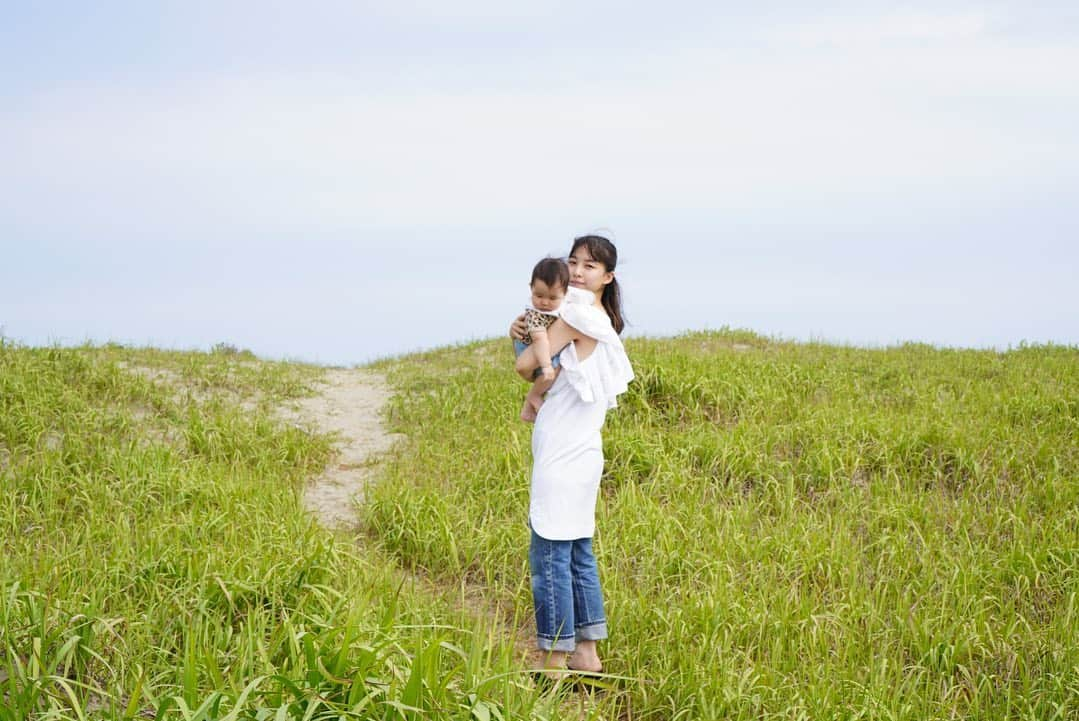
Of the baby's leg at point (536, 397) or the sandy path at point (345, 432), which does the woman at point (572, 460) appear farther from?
the sandy path at point (345, 432)

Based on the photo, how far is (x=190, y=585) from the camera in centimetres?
509

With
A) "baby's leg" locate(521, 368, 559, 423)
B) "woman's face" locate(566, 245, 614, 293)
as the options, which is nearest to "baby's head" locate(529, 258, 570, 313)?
"woman's face" locate(566, 245, 614, 293)

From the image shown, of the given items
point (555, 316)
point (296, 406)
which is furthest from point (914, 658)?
point (296, 406)

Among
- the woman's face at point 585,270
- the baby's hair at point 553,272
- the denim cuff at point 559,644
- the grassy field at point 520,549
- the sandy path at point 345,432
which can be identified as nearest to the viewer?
the grassy field at point 520,549

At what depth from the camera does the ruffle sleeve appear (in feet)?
15.3

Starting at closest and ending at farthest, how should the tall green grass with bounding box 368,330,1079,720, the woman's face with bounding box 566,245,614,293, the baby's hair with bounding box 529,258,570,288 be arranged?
the baby's hair with bounding box 529,258,570,288, the woman's face with bounding box 566,245,614,293, the tall green grass with bounding box 368,330,1079,720

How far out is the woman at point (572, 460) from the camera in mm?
4637

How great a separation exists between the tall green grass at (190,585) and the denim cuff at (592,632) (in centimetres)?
48

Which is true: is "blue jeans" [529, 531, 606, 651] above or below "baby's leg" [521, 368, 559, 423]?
below

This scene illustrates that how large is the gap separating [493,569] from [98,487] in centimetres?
348

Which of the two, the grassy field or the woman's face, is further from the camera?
the woman's face

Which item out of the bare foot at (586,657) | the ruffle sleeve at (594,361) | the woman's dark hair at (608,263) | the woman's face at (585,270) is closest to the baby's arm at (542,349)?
the ruffle sleeve at (594,361)

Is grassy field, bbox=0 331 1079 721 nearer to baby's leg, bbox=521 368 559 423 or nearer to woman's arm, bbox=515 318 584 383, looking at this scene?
baby's leg, bbox=521 368 559 423

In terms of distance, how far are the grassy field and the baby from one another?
1249 millimetres
